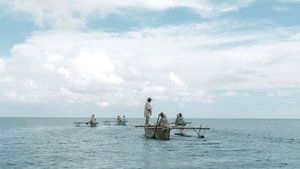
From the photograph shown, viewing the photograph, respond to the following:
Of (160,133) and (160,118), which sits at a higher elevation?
(160,118)

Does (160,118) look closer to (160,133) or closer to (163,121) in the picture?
(163,121)

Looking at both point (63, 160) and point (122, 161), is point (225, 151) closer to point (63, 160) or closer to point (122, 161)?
point (122, 161)

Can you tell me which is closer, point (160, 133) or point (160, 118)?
point (160, 118)

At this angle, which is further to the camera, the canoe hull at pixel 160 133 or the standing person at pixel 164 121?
the canoe hull at pixel 160 133

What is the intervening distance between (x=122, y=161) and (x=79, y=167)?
4.66 m

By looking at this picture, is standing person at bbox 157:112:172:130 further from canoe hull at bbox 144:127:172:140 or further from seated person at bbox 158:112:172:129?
canoe hull at bbox 144:127:172:140

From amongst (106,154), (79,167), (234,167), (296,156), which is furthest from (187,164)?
(296,156)

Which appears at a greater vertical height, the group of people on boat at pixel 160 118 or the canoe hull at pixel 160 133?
the group of people on boat at pixel 160 118

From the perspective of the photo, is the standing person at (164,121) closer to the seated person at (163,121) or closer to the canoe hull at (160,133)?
the seated person at (163,121)

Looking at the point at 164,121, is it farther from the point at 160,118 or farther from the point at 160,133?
the point at 160,133

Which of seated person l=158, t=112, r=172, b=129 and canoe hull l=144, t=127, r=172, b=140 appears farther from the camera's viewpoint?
canoe hull l=144, t=127, r=172, b=140

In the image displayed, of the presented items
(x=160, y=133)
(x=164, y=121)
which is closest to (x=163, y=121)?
(x=164, y=121)

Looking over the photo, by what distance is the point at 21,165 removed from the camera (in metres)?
35.0

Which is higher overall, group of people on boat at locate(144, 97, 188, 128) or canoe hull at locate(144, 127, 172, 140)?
group of people on boat at locate(144, 97, 188, 128)
